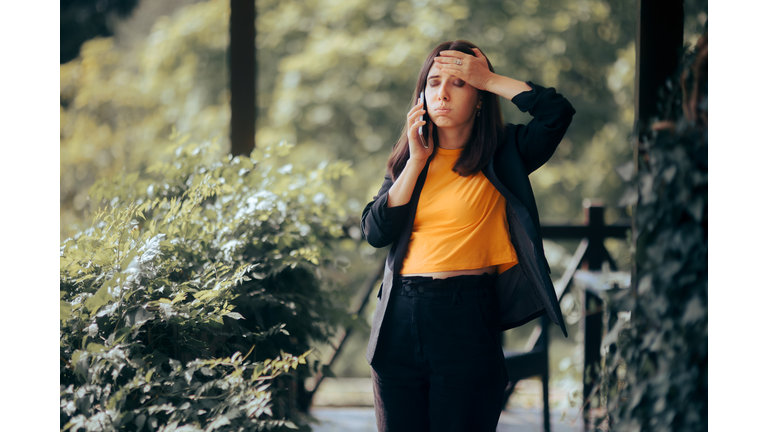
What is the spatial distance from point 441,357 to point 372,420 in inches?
64.9

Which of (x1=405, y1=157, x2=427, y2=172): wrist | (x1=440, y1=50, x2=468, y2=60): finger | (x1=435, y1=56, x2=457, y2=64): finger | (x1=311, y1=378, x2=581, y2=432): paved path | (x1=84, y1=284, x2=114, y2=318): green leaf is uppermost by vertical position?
(x1=440, y1=50, x2=468, y2=60): finger

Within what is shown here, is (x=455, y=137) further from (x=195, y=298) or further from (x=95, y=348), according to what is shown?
(x=95, y=348)

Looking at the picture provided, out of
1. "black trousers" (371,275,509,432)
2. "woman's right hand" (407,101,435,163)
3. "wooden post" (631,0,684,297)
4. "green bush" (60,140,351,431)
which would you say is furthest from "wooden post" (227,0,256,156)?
"wooden post" (631,0,684,297)

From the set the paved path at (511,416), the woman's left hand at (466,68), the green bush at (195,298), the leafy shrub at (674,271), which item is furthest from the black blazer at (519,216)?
the paved path at (511,416)

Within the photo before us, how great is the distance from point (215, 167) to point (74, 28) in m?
7.92

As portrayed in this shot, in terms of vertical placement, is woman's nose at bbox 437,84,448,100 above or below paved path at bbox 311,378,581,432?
above

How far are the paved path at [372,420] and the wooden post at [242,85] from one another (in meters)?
1.47

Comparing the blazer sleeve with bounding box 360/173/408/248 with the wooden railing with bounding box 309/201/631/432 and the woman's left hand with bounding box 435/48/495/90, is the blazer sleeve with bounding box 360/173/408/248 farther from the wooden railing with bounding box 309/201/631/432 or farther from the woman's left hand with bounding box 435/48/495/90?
the wooden railing with bounding box 309/201/631/432

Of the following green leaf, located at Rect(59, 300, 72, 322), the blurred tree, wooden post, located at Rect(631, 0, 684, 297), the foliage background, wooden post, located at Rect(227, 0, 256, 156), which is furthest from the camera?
the blurred tree

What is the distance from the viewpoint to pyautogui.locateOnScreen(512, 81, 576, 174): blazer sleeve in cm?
133

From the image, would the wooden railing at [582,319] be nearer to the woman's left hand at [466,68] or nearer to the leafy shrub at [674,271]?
the leafy shrub at [674,271]

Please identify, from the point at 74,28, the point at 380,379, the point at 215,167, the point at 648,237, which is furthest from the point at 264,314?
the point at 74,28

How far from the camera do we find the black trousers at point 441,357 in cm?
134

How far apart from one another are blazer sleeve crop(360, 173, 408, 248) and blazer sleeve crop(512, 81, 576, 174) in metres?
0.37
